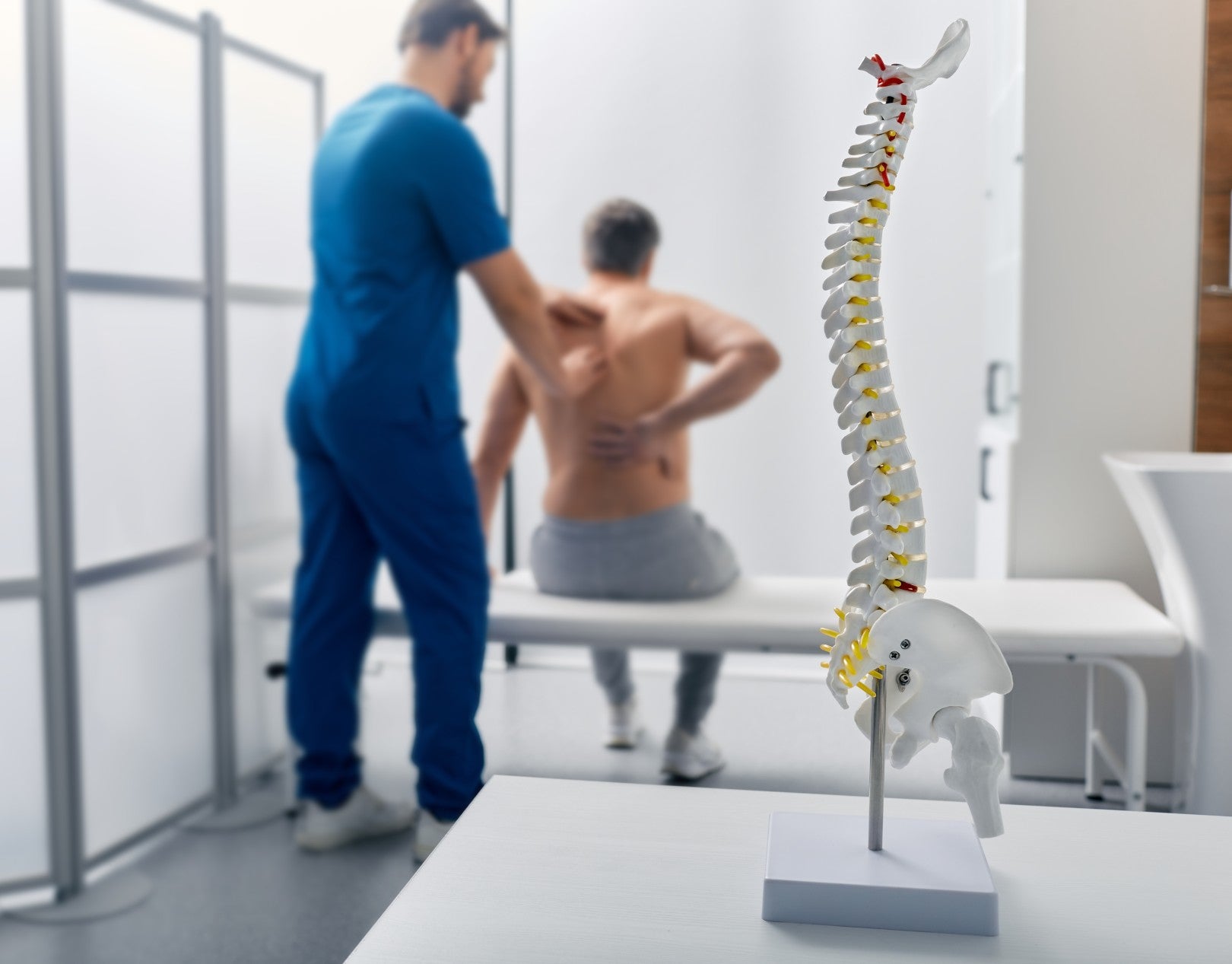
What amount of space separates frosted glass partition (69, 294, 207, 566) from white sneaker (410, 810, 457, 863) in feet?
2.11

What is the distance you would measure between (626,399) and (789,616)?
490mm

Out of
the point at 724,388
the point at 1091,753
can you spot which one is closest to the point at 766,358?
the point at 724,388

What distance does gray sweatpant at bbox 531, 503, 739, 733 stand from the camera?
2.15 meters

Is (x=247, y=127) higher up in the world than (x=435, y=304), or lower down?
higher up

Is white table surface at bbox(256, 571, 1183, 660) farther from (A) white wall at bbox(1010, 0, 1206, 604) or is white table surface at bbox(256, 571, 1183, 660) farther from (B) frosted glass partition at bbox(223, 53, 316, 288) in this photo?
(B) frosted glass partition at bbox(223, 53, 316, 288)

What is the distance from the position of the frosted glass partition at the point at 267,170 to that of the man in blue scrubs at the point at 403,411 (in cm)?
27

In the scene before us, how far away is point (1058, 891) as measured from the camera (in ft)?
3.18

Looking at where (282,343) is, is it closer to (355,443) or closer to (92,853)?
(355,443)

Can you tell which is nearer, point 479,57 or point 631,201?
point 479,57

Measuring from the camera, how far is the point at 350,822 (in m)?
2.12

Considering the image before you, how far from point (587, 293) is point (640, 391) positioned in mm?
202

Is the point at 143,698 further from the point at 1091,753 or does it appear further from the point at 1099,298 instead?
the point at 1099,298

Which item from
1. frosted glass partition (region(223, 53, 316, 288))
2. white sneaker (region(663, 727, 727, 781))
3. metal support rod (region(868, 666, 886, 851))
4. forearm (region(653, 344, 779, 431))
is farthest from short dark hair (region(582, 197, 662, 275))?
metal support rod (region(868, 666, 886, 851))

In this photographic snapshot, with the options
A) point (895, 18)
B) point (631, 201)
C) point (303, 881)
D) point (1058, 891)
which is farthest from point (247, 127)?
point (1058, 891)
